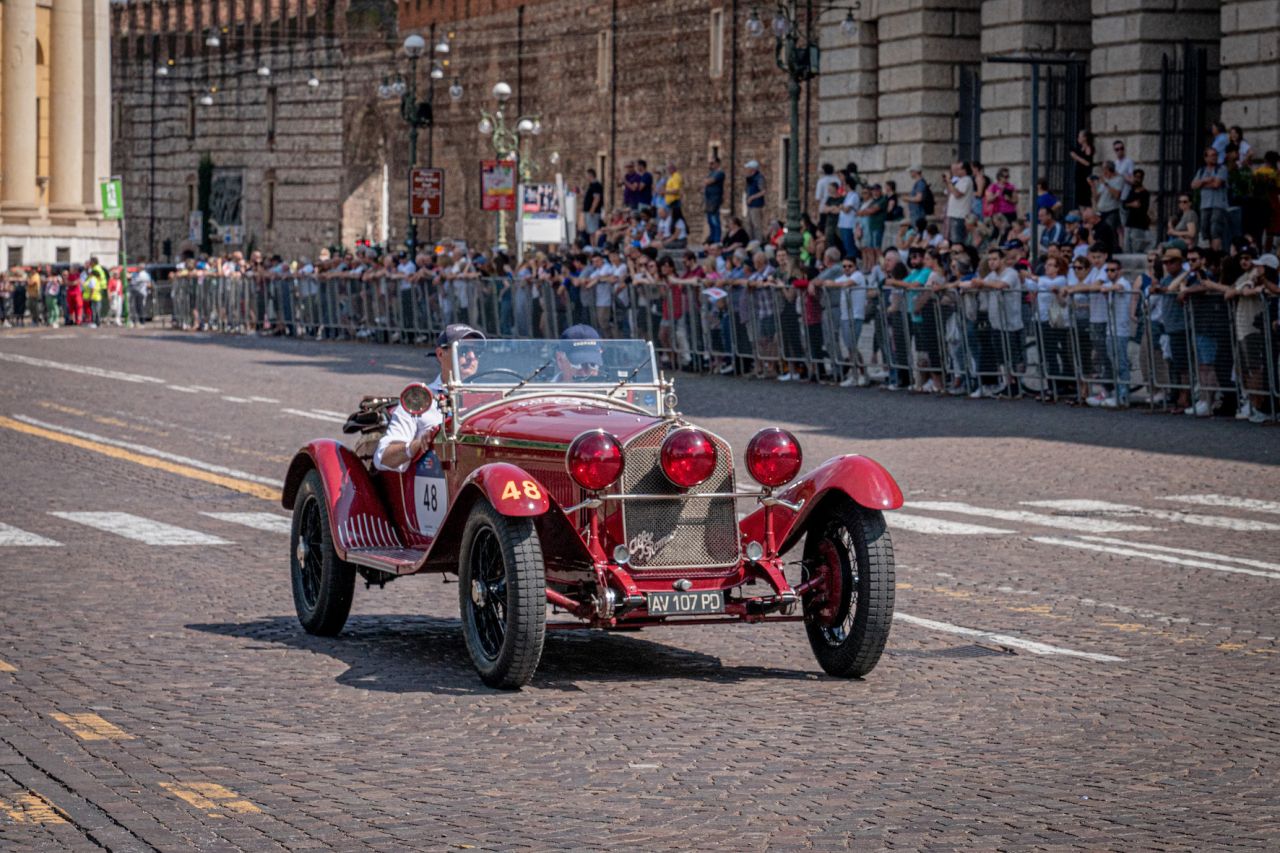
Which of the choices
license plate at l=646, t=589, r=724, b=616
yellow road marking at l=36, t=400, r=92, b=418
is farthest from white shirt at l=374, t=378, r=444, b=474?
yellow road marking at l=36, t=400, r=92, b=418

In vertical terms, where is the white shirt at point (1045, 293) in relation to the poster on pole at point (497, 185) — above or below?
below

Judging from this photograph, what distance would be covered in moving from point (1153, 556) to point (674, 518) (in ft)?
16.4

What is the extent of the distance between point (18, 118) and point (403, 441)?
67491 mm

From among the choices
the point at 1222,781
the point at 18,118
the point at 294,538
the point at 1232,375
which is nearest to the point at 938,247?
the point at 1232,375

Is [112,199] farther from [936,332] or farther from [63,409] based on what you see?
[936,332]

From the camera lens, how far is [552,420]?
395 inches

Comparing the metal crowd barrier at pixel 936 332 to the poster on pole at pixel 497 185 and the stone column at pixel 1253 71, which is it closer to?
the stone column at pixel 1253 71

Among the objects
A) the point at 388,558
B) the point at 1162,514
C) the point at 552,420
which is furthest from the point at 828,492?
the point at 1162,514

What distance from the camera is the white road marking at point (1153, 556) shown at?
515 inches

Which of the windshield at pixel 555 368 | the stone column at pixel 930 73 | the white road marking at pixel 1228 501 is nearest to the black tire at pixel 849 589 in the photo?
the windshield at pixel 555 368

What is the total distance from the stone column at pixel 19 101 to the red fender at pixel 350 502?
6614 cm

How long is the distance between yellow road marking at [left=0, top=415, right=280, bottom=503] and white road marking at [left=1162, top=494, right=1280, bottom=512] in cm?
625

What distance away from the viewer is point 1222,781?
7613 mm

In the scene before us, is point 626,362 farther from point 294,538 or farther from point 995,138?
point 995,138
